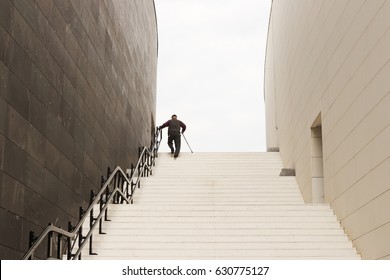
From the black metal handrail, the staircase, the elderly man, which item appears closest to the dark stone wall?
the black metal handrail

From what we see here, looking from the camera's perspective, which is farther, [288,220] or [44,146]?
[288,220]

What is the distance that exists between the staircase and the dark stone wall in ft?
2.67

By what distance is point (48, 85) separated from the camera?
24.5 ft

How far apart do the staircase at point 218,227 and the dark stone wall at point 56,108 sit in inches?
32.0

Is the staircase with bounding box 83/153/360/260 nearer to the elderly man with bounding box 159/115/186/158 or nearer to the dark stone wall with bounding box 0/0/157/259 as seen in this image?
the dark stone wall with bounding box 0/0/157/259

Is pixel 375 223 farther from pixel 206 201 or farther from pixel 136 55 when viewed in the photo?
pixel 136 55

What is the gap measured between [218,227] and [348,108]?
2.43 meters

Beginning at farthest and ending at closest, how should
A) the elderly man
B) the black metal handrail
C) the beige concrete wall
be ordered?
the elderly man
the beige concrete wall
the black metal handrail

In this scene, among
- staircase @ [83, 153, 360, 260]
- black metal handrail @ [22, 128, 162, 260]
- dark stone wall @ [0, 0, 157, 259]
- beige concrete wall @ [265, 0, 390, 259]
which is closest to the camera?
dark stone wall @ [0, 0, 157, 259]

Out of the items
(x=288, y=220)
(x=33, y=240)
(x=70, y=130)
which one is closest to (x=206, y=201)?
(x=288, y=220)

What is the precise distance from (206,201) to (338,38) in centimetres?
374

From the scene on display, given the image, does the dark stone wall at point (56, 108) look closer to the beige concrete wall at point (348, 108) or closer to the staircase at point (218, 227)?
the staircase at point (218, 227)

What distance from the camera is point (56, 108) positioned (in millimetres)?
7805

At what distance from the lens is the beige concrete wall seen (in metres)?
6.96
